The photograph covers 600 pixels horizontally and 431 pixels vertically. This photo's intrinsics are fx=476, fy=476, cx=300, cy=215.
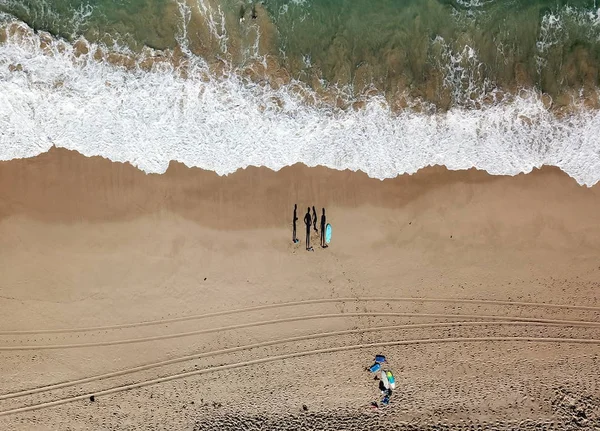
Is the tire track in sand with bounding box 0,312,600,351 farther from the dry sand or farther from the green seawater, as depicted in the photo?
the green seawater

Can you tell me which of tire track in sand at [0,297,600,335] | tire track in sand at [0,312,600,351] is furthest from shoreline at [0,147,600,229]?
tire track in sand at [0,312,600,351]

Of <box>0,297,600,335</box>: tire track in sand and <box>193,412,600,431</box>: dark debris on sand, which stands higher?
<box>0,297,600,335</box>: tire track in sand

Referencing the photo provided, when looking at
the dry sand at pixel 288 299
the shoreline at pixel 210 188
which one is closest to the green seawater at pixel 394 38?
the shoreline at pixel 210 188

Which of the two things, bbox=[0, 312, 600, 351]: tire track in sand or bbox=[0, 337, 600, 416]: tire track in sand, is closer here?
bbox=[0, 312, 600, 351]: tire track in sand

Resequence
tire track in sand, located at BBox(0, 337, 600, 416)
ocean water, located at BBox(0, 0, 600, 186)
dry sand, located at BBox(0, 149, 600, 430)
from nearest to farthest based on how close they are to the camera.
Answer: ocean water, located at BBox(0, 0, 600, 186) → dry sand, located at BBox(0, 149, 600, 430) → tire track in sand, located at BBox(0, 337, 600, 416)

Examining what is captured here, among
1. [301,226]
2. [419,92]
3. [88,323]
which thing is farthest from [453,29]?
[88,323]

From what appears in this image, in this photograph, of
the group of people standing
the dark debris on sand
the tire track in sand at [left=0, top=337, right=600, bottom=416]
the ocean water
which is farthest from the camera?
the dark debris on sand

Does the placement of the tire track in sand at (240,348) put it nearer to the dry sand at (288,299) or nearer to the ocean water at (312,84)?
the dry sand at (288,299)
